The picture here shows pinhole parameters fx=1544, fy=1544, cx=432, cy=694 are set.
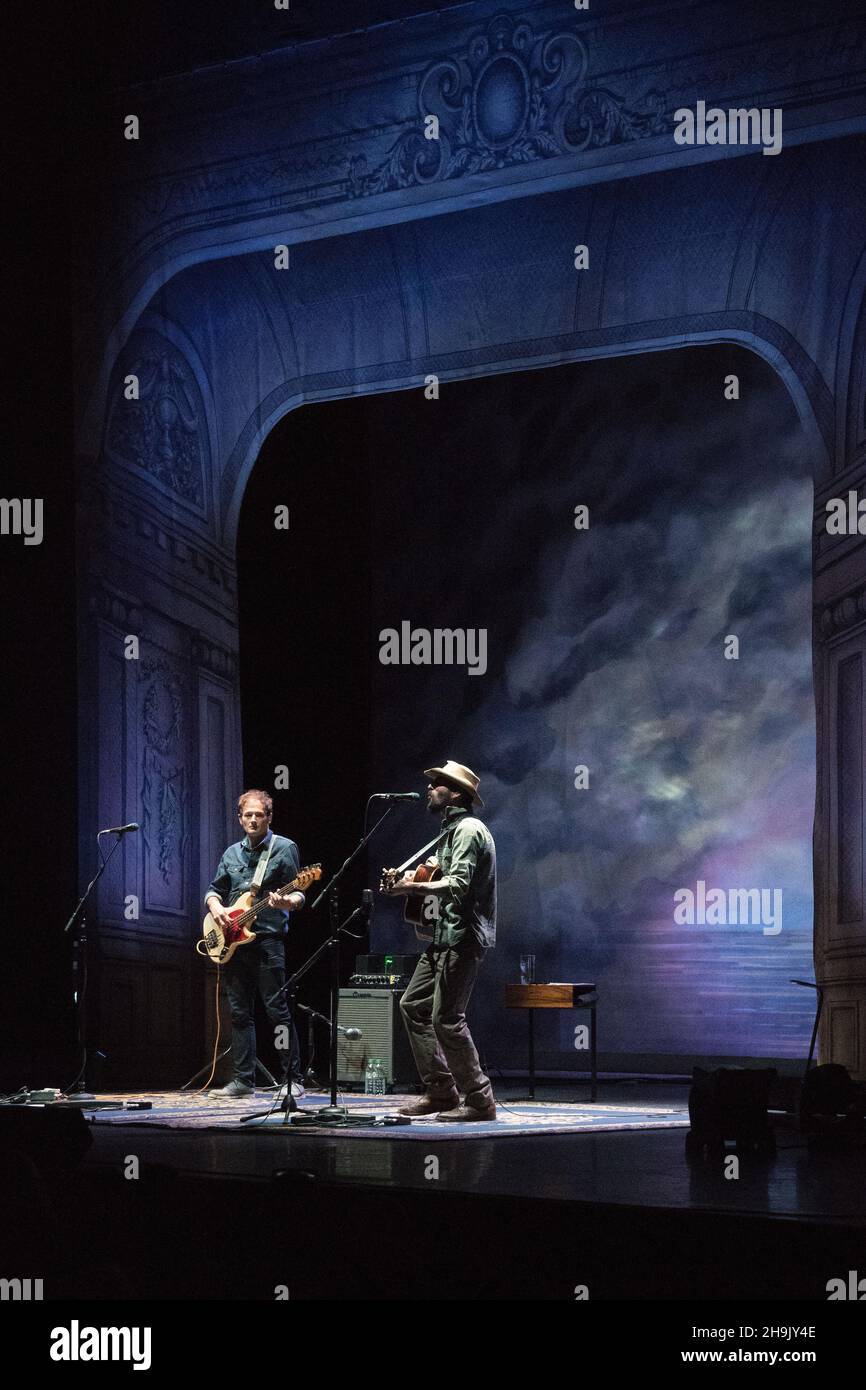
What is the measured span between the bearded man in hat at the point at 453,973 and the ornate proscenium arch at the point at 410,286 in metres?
3.05

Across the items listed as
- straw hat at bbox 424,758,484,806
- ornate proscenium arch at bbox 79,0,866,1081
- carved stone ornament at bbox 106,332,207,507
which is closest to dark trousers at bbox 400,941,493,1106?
straw hat at bbox 424,758,484,806

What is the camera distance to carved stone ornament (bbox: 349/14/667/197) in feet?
31.7

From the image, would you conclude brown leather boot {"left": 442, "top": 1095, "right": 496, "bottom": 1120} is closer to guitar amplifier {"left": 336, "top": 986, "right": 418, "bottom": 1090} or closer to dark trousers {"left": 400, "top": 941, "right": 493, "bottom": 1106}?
dark trousers {"left": 400, "top": 941, "right": 493, "bottom": 1106}

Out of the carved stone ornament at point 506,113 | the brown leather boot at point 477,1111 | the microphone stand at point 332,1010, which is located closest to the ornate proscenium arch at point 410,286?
the carved stone ornament at point 506,113

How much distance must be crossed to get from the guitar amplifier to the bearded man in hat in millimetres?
1862

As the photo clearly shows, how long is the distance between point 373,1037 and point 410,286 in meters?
5.25

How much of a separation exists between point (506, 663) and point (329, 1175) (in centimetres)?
730

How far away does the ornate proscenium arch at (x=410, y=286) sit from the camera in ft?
31.0

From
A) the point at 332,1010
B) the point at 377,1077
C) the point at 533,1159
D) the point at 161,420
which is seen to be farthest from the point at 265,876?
the point at 161,420

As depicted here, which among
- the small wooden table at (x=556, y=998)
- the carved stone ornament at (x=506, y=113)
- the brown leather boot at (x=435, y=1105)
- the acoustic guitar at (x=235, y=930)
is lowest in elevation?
the brown leather boot at (x=435, y=1105)

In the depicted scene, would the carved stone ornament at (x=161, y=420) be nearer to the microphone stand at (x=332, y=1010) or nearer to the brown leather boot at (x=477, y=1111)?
the microphone stand at (x=332, y=1010)

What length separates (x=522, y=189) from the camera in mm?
10023

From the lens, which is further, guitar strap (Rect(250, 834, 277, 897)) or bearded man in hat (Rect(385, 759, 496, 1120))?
guitar strap (Rect(250, 834, 277, 897))
